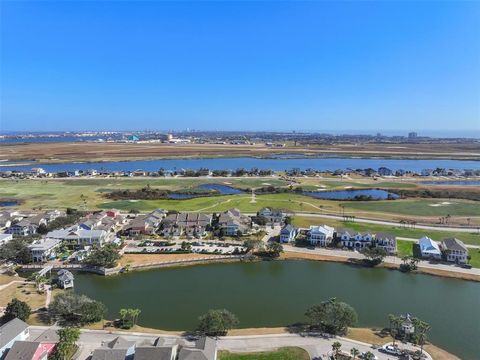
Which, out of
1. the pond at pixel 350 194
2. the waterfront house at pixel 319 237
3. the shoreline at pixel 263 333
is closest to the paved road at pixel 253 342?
the shoreline at pixel 263 333

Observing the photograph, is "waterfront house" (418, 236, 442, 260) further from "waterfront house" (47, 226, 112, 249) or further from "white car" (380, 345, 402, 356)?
"waterfront house" (47, 226, 112, 249)

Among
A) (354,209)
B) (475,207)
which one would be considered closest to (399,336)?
(354,209)

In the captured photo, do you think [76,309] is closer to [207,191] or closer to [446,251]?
Result: [446,251]

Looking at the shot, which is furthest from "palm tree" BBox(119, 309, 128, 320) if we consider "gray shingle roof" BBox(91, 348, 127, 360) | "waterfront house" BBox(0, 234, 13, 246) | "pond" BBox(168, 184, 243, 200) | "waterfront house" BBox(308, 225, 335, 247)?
"pond" BBox(168, 184, 243, 200)

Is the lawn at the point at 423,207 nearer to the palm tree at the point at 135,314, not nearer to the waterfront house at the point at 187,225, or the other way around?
the waterfront house at the point at 187,225

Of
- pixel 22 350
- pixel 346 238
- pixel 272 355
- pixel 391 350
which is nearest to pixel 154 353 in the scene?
pixel 272 355
